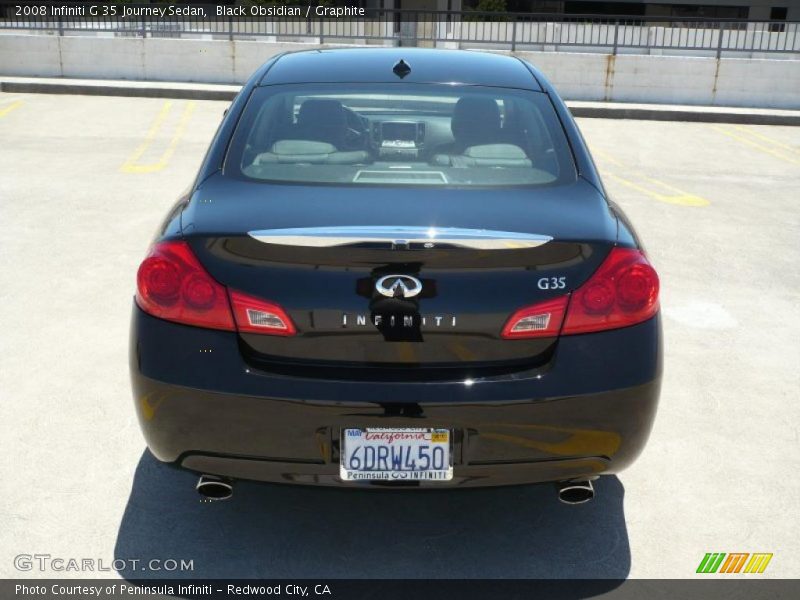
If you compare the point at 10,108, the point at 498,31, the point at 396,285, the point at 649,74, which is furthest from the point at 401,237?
the point at 498,31

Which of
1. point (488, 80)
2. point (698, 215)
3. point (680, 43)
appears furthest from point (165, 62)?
point (488, 80)

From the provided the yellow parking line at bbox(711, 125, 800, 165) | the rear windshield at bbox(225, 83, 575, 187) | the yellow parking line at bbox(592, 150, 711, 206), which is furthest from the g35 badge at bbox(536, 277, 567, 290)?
the yellow parking line at bbox(711, 125, 800, 165)

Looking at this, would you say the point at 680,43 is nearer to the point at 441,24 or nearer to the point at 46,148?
the point at 441,24

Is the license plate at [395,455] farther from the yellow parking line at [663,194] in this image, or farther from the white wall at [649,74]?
the white wall at [649,74]

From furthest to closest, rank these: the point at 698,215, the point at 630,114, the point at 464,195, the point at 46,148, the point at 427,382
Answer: the point at 630,114 < the point at 46,148 < the point at 698,215 < the point at 464,195 < the point at 427,382

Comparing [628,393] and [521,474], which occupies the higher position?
[628,393]

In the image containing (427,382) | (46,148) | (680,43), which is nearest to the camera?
(427,382)

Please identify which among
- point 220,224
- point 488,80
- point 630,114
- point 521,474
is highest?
point 488,80

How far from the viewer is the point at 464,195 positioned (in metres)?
3.08

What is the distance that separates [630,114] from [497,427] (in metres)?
16.1

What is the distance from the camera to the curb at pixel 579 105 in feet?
58.3

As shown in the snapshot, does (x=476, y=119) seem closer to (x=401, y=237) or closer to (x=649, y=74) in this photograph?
(x=401, y=237)

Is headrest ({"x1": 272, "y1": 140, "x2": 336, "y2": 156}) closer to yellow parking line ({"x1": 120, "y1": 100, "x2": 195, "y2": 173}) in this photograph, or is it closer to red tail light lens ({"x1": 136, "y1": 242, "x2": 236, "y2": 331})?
red tail light lens ({"x1": 136, "y1": 242, "x2": 236, "y2": 331})

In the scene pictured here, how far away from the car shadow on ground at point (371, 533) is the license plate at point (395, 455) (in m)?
0.12
